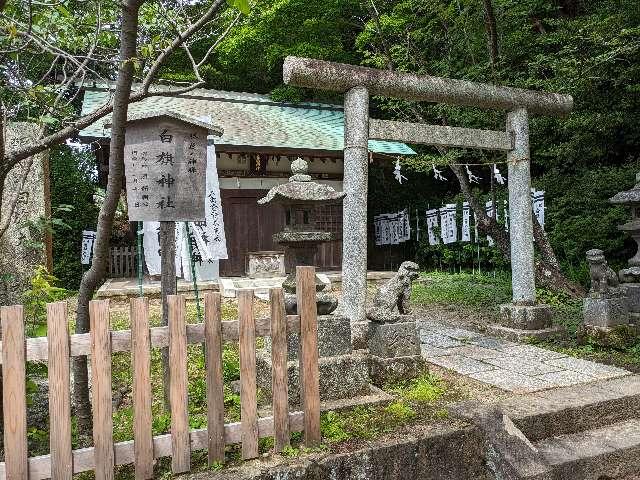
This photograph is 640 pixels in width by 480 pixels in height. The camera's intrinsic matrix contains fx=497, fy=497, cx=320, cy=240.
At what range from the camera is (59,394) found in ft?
8.23

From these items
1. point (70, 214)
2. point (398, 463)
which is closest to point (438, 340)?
point (398, 463)

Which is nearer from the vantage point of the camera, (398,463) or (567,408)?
(398,463)

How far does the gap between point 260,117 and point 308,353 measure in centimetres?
1253

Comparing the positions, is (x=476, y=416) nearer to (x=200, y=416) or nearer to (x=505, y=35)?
(x=200, y=416)

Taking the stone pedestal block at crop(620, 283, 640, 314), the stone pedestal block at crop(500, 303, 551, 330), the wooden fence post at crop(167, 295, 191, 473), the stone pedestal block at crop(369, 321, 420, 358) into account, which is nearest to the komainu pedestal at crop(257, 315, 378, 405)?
the stone pedestal block at crop(369, 321, 420, 358)

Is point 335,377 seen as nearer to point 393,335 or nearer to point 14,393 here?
point 393,335

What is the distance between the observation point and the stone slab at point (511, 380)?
179 inches

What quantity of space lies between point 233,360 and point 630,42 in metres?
6.95

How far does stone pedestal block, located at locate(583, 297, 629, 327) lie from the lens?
19.8 ft

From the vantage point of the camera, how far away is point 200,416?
11.8 ft

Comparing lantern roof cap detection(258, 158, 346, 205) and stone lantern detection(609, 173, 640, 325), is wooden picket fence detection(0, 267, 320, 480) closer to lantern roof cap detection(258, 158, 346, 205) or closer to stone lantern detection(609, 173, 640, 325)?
lantern roof cap detection(258, 158, 346, 205)

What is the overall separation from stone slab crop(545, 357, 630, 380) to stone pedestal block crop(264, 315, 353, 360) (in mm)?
2633

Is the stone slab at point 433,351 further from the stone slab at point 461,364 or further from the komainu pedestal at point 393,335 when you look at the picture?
the komainu pedestal at point 393,335

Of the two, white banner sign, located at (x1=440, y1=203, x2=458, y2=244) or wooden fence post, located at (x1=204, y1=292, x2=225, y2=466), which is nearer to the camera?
wooden fence post, located at (x1=204, y1=292, x2=225, y2=466)
